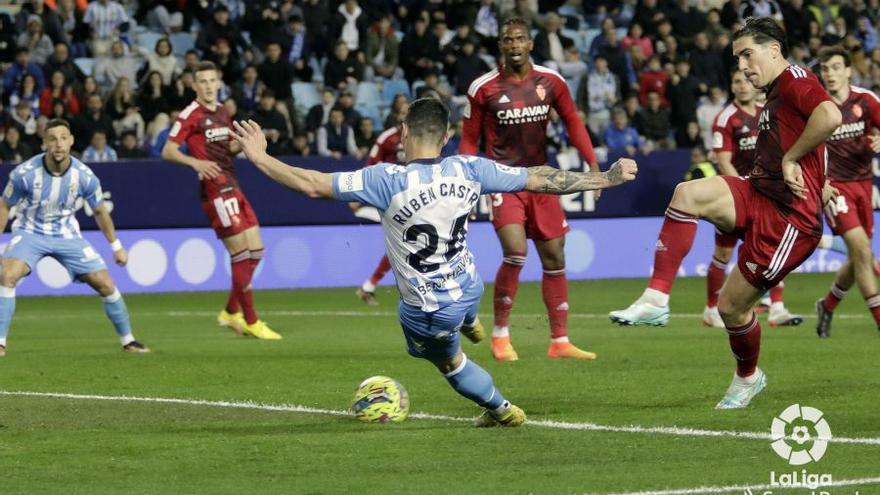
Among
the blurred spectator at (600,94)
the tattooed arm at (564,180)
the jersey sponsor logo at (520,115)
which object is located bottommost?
the blurred spectator at (600,94)

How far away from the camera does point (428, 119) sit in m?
8.34

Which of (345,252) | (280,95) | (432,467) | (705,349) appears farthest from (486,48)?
(432,467)

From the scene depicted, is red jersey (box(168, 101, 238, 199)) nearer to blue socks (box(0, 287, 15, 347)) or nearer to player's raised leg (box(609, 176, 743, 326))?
blue socks (box(0, 287, 15, 347))

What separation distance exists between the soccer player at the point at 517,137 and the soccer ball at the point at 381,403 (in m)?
3.45

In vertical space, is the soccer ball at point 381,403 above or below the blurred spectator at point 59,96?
above

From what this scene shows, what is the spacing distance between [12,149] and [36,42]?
123 inches

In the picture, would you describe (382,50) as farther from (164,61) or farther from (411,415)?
(411,415)

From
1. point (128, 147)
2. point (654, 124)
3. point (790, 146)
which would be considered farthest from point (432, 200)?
point (654, 124)

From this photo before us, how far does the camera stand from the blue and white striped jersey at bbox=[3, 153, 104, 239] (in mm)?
13969

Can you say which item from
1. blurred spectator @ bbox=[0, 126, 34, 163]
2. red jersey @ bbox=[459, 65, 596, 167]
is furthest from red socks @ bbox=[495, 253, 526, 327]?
blurred spectator @ bbox=[0, 126, 34, 163]

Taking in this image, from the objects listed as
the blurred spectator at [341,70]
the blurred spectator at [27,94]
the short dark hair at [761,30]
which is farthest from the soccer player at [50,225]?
the blurred spectator at [341,70]

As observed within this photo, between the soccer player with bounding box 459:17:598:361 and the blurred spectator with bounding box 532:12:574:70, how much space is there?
14.5 meters

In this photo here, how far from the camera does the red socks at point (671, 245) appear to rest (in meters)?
9.05

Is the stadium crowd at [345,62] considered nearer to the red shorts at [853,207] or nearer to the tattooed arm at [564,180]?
the red shorts at [853,207]
